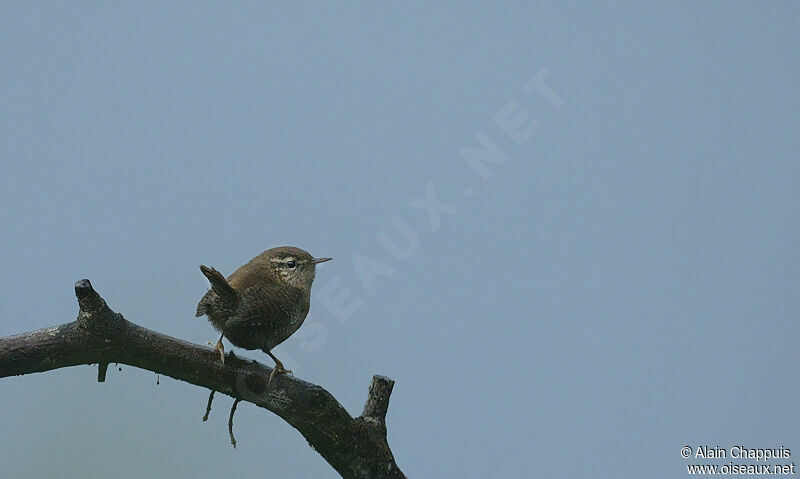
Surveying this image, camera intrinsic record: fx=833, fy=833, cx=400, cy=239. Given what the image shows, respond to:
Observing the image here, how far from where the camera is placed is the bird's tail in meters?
2.38

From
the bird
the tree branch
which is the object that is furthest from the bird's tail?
the tree branch

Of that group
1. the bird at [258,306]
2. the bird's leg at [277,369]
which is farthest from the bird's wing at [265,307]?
the bird's leg at [277,369]

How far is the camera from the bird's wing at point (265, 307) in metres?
2.57

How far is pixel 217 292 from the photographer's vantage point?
2541mm

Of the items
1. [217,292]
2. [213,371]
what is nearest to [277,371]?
[213,371]

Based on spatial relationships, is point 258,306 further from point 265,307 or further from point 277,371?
point 277,371

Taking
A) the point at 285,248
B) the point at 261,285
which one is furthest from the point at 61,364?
the point at 285,248

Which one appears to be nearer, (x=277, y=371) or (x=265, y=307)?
(x=277, y=371)

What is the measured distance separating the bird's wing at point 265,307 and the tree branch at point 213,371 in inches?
5.6

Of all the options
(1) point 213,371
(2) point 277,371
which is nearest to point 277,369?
(2) point 277,371

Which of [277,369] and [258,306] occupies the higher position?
[258,306]

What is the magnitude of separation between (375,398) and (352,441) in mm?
168

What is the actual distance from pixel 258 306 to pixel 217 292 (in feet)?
0.45

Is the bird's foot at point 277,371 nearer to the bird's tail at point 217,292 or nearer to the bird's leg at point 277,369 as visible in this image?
the bird's leg at point 277,369
